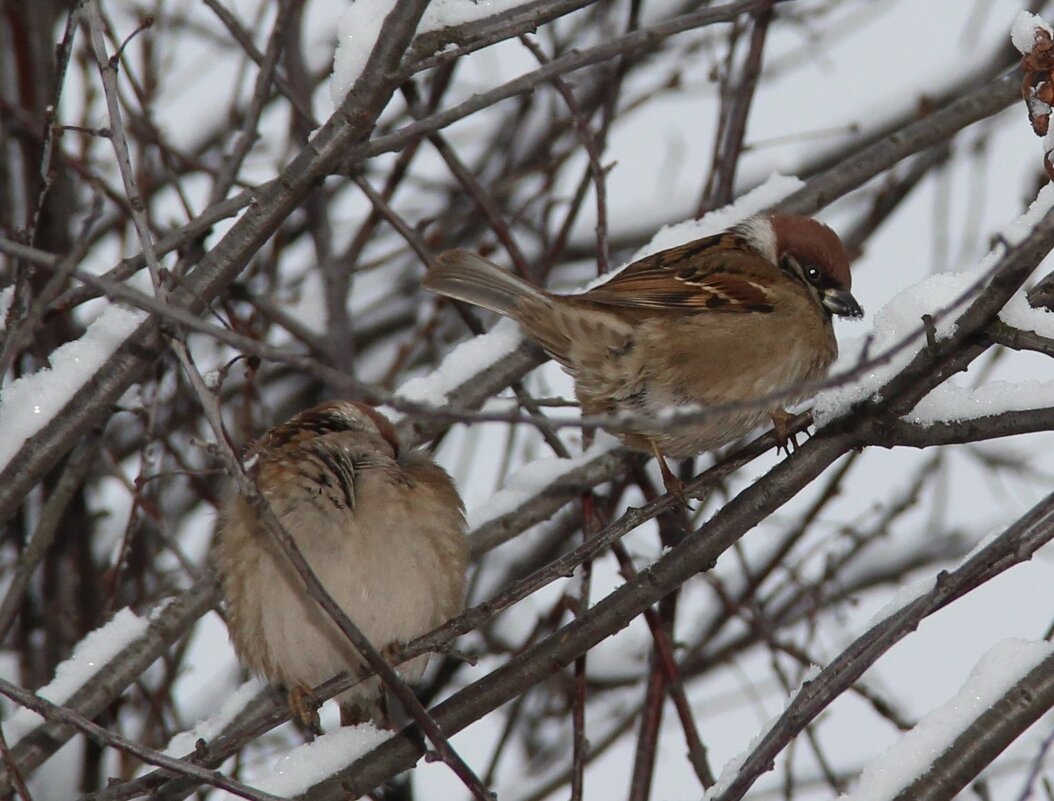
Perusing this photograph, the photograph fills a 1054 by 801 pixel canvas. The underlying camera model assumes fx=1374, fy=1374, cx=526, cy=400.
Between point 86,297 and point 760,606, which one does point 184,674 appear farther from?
point 760,606

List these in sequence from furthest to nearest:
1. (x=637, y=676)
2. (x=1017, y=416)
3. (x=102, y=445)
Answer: (x=637, y=676) → (x=102, y=445) → (x=1017, y=416)

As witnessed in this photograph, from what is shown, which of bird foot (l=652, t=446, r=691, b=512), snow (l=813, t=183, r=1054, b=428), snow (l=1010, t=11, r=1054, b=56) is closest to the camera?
snow (l=1010, t=11, r=1054, b=56)

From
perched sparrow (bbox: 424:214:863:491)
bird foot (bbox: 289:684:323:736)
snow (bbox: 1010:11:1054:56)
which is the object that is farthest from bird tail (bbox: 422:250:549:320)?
snow (bbox: 1010:11:1054:56)

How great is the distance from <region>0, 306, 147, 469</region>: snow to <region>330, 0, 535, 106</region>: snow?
708mm

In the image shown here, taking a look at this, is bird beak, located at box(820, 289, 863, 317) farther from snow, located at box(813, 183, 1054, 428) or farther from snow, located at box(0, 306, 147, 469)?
snow, located at box(0, 306, 147, 469)

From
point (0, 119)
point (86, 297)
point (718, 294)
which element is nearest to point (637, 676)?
point (718, 294)

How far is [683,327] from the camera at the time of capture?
3.49 m

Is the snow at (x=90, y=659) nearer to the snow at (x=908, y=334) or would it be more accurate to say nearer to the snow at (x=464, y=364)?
the snow at (x=464, y=364)

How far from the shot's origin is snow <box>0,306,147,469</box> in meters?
3.08

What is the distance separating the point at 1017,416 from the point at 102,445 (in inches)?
99.7

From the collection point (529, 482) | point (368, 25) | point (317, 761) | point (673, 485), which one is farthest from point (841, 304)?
point (317, 761)

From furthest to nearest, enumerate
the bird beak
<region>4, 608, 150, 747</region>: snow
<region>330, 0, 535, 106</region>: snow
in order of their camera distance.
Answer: the bird beak, <region>4, 608, 150, 747</region>: snow, <region>330, 0, 535, 106</region>: snow

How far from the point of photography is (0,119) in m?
4.70

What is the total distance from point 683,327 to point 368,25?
1077 millimetres
